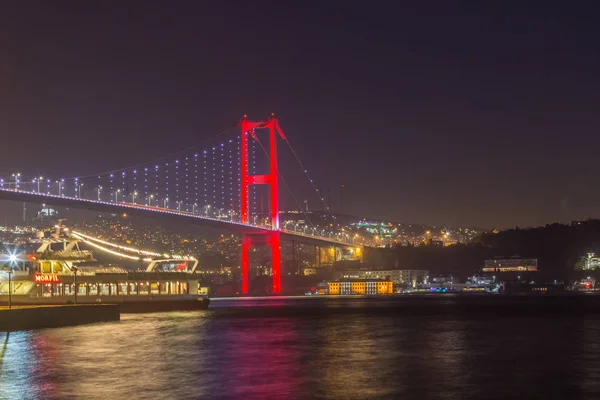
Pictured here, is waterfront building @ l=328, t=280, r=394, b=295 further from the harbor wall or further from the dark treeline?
the harbor wall

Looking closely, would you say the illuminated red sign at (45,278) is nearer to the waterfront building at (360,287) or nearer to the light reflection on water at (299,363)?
the light reflection on water at (299,363)

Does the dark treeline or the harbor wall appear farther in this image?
the dark treeline

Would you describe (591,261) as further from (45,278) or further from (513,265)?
(45,278)

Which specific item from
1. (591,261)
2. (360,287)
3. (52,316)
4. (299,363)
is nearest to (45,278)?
(52,316)

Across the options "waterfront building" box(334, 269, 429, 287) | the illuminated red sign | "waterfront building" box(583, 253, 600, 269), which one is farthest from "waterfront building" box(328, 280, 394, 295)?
the illuminated red sign

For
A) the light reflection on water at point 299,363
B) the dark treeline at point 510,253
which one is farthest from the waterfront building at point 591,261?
the light reflection on water at point 299,363

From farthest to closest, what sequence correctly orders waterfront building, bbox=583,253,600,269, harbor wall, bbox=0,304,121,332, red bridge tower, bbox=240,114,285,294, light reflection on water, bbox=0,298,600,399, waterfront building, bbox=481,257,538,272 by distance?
waterfront building, bbox=481,257,538,272 < waterfront building, bbox=583,253,600,269 < red bridge tower, bbox=240,114,285,294 < harbor wall, bbox=0,304,121,332 < light reflection on water, bbox=0,298,600,399
